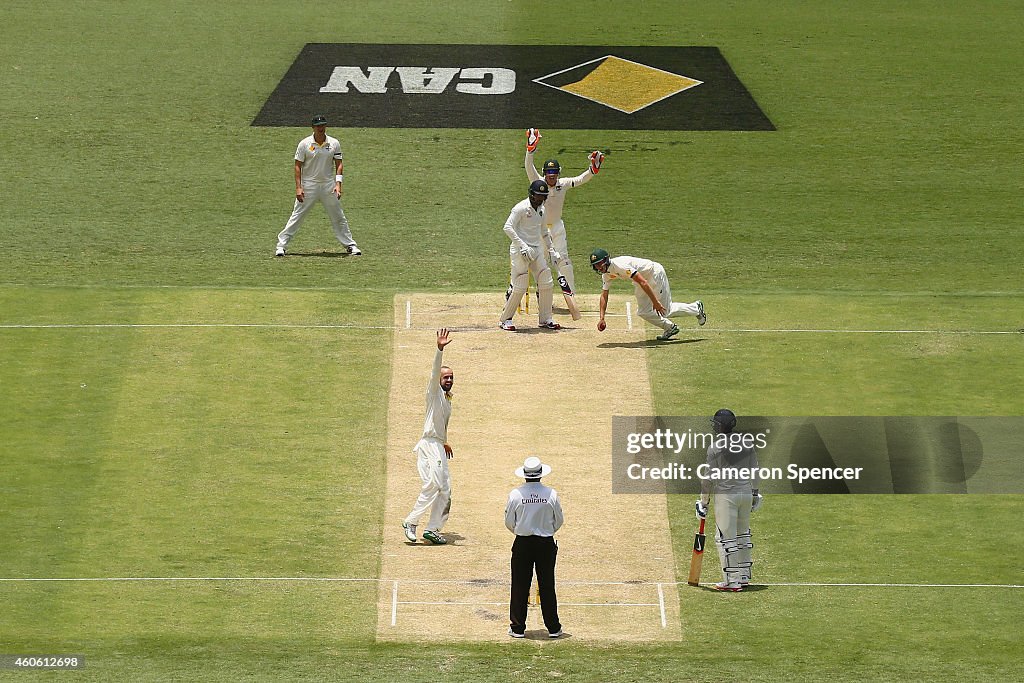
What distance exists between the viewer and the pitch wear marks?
1395 inches

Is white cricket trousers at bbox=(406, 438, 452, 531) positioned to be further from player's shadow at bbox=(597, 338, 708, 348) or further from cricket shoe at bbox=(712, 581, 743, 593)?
player's shadow at bbox=(597, 338, 708, 348)

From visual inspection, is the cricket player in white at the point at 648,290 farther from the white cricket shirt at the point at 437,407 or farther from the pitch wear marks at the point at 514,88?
the pitch wear marks at the point at 514,88

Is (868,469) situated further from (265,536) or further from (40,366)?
(40,366)

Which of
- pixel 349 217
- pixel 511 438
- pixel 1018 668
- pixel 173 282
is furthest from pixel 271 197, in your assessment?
pixel 1018 668

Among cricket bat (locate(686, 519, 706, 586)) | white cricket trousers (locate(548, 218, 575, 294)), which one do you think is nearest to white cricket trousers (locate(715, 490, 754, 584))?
cricket bat (locate(686, 519, 706, 586))

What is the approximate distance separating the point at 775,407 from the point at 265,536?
24.1ft

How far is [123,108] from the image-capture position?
3609 cm

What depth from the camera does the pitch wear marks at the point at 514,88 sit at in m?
35.4

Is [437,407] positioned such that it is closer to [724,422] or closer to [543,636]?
[543,636]

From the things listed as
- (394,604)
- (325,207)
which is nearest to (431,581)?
(394,604)

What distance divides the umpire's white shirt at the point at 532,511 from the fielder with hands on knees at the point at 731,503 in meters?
1.89

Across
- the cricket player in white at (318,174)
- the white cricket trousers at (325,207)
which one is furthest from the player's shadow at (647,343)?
the white cricket trousers at (325,207)

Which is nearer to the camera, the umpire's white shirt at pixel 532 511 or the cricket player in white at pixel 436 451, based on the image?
the umpire's white shirt at pixel 532 511

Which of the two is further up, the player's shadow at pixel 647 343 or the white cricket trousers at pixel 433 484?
the player's shadow at pixel 647 343
